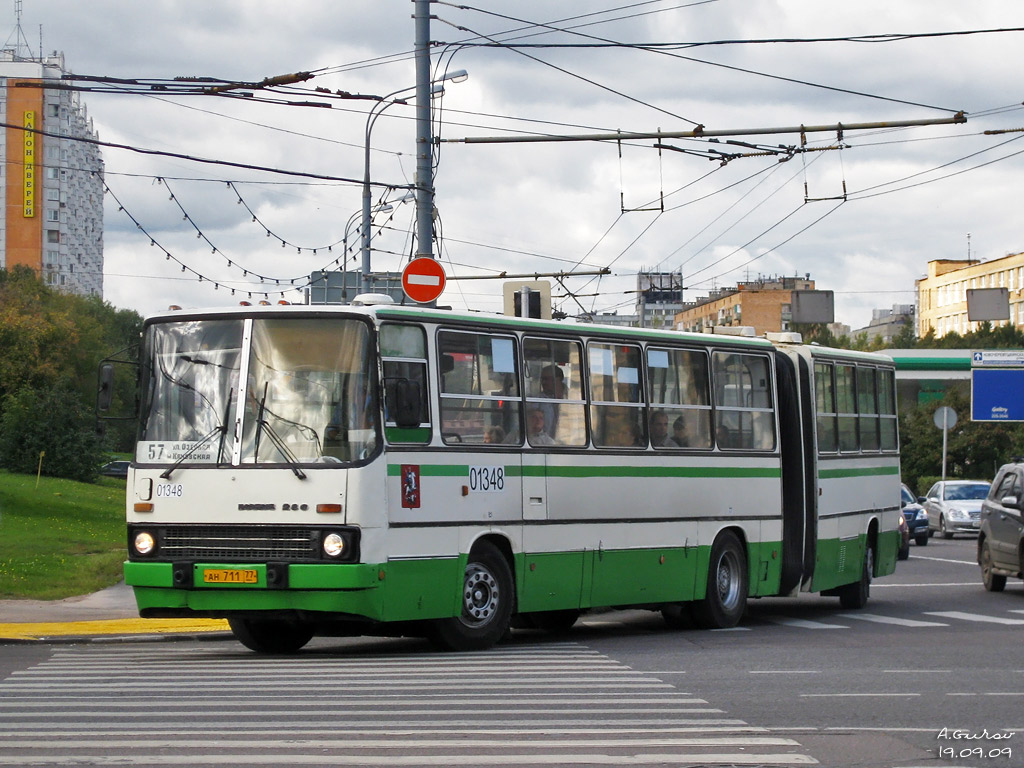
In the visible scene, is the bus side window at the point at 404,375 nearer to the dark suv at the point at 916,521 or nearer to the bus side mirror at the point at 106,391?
the bus side mirror at the point at 106,391

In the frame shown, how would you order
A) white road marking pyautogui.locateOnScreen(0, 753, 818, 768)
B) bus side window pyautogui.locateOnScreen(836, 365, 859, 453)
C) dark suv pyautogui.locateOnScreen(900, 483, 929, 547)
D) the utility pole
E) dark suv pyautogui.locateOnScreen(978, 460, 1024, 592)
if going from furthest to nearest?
dark suv pyautogui.locateOnScreen(900, 483, 929, 547) < dark suv pyautogui.locateOnScreen(978, 460, 1024, 592) < the utility pole < bus side window pyautogui.locateOnScreen(836, 365, 859, 453) < white road marking pyautogui.locateOnScreen(0, 753, 818, 768)

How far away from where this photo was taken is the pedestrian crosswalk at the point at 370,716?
799cm

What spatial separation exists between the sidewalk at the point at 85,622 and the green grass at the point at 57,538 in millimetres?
833

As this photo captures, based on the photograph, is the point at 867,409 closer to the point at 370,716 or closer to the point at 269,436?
the point at 269,436

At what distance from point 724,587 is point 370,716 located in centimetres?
948

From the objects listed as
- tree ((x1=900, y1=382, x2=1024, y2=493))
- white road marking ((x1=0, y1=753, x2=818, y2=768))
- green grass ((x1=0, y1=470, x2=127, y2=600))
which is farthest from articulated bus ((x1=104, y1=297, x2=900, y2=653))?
tree ((x1=900, y1=382, x2=1024, y2=493))

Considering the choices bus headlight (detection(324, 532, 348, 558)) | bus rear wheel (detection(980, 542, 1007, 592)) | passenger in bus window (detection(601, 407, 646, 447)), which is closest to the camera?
bus headlight (detection(324, 532, 348, 558))

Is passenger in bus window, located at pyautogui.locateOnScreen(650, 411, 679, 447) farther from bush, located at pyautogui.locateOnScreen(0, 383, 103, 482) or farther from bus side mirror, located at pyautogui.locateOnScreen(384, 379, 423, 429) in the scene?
bush, located at pyautogui.locateOnScreen(0, 383, 103, 482)

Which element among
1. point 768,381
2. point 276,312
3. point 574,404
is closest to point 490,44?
point 768,381

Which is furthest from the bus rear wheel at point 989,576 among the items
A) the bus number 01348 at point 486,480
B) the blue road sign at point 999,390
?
the blue road sign at point 999,390

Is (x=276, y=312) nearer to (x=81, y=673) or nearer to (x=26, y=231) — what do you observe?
(x=81, y=673)

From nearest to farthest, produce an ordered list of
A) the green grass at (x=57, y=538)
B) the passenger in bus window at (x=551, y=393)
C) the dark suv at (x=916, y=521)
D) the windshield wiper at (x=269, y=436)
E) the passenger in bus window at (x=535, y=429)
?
1. the windshield wiper at (x=269, y=436)
2. the passenger in bus window at (x=535, y=429)
3. the passenger in bus window at (x=551, y=393)
4. the green grass at (x=57, y=538)
5. the dark suv at (x=916, y=521)

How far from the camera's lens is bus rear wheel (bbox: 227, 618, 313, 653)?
1452 centimetres

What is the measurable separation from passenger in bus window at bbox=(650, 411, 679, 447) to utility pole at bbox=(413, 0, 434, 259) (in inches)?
204
